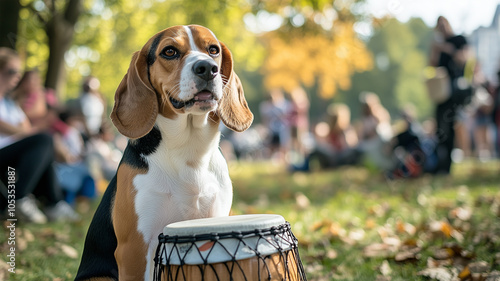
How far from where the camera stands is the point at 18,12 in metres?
8.52

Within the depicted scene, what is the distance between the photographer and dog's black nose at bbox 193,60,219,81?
248 centimetres

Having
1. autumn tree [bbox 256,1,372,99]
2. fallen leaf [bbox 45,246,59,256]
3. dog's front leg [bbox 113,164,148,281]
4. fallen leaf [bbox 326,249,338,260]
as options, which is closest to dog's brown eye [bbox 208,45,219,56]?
dog's front leg [bbox 113,164,148,281]

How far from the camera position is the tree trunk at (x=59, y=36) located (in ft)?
33.1

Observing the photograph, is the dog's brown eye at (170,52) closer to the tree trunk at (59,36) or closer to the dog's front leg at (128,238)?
the dog's front leg at (128,238)

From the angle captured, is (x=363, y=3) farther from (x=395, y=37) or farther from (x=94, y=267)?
(x=395, y=37)

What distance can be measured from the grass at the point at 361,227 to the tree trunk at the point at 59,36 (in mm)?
4836

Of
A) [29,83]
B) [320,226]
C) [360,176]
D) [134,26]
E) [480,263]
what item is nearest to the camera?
[480,263]

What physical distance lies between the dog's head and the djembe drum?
67cm

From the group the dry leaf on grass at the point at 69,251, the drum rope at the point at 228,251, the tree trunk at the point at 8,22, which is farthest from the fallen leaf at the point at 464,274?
the tree trunk at the point at 8,22

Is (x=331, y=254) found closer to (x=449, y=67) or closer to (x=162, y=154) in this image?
(x=162, y=154)

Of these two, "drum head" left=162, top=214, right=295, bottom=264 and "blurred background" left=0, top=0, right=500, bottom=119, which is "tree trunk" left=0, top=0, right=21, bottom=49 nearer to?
"blurred background" left=0, top=0, right=500, bottom=119

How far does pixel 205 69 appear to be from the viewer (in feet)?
8.16

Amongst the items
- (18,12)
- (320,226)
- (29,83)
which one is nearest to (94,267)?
(320,226)

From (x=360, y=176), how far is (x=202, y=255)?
324 inches
